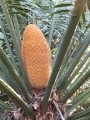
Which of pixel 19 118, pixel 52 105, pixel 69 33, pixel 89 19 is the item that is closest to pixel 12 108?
pixel 19 118

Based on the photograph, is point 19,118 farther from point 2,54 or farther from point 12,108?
point 2,54

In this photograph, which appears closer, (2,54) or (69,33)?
(69,33)

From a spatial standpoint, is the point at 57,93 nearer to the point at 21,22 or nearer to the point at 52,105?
the point at 52,105

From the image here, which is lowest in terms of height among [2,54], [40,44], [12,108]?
[12,108]

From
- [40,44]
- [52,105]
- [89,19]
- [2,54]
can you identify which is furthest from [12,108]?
[89,19]

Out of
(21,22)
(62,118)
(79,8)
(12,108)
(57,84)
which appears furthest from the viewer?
(21,22)

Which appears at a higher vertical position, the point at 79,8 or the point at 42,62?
the point at 79,8

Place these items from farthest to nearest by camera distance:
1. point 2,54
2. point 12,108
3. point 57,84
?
point 57,84
point 12,108
point 2,54
